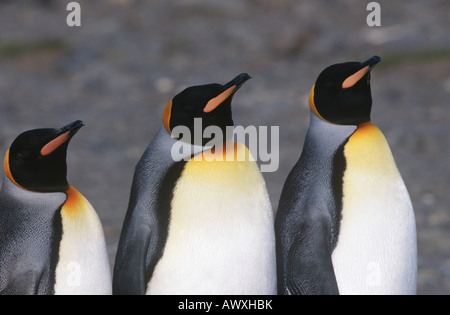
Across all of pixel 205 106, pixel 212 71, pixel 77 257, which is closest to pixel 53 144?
pixel 77 257

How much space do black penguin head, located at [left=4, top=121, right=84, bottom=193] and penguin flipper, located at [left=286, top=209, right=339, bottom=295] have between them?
839 mm

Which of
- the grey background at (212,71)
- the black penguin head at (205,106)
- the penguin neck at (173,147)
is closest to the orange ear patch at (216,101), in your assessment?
the black penguin head at (205,106)

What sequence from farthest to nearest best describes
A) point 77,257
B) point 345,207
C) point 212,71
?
point 212,71
point 345,207
point 77,257

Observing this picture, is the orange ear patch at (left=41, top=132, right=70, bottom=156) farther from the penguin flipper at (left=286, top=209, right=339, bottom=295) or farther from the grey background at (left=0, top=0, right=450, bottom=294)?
the grey background at (left=0, top=0, right=450, bottom=294)

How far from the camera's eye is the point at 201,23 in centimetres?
1153

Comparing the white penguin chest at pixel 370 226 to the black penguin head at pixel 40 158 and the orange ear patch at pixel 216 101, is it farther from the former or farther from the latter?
the black penguin head at pixel 40 158

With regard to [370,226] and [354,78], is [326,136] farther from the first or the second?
[370,226]

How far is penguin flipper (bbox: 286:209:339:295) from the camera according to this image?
2.50m

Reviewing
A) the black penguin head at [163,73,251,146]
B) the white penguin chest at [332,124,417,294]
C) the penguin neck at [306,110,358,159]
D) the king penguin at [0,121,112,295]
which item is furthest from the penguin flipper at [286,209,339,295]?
the king penguin at [0,121,112,295]

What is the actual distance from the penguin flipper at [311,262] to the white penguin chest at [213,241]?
0.09 metres

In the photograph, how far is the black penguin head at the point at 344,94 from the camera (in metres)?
2.51

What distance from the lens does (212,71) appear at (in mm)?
9930

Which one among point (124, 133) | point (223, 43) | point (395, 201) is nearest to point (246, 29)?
point (223, 43)

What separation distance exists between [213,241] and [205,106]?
47cm
